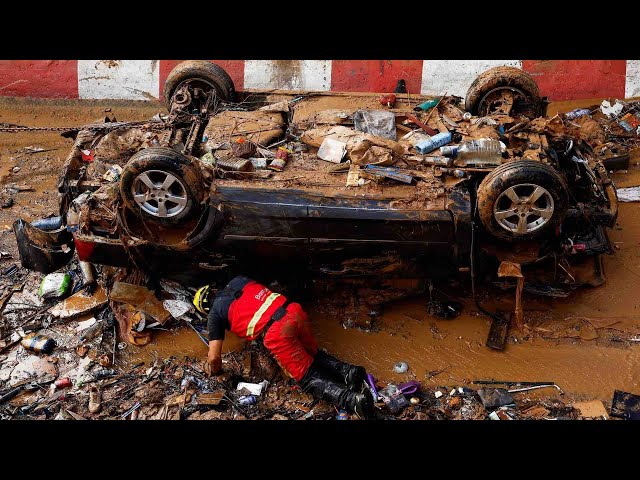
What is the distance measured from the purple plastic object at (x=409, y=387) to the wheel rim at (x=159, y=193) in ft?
7.81

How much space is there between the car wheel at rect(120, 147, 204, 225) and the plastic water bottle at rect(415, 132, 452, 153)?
1.99 m

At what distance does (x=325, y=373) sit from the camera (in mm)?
5781

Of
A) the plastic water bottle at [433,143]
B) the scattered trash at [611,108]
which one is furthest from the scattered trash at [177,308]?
the scattered trash at [611,108]

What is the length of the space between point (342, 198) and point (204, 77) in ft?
8.38

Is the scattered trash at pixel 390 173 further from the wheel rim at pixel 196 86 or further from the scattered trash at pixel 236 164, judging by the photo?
the wheel rim at pixel 196 86

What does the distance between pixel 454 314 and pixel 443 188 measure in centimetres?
132

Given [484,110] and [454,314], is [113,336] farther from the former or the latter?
[484,110]

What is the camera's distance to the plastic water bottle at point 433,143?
601 centimetres

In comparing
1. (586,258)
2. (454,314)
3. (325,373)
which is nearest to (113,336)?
(325,373)

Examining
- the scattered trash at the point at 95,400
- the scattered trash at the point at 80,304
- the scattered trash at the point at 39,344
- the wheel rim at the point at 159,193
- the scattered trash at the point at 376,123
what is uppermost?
the scattered trash at the point at 376,123

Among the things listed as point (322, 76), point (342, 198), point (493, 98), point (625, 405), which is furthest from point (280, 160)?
point (625, 405)

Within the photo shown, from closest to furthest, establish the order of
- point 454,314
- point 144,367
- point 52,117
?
point 144,367
point 454,314
point 52,117

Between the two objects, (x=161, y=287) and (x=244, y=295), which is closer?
(x=244, y=295)

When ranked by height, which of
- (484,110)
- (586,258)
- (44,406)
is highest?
(484,110)
